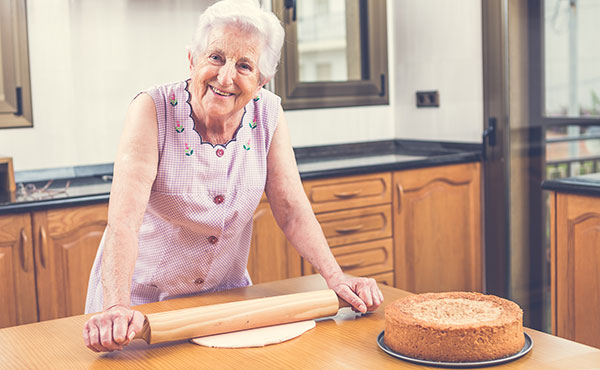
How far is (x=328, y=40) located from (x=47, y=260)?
6.25 feet

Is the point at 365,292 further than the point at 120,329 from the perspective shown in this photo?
Yes

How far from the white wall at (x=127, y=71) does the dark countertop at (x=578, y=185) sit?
46.0 inches

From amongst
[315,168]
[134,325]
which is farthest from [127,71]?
[134,325]

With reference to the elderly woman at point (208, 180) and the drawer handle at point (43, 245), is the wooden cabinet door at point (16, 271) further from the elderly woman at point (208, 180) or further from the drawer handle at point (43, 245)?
the elderly woman at point (208, 180)

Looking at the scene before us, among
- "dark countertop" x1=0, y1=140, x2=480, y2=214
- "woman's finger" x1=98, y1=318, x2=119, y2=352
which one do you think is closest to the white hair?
"woman's finger" x1=98, y1=318, x2=119, y2=352

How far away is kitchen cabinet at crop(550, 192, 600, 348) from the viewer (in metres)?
2.32

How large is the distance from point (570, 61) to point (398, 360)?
2307 mm

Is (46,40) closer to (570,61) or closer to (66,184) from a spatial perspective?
(66,184)

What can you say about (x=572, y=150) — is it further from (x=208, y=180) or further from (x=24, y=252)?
(x=24, y=252)

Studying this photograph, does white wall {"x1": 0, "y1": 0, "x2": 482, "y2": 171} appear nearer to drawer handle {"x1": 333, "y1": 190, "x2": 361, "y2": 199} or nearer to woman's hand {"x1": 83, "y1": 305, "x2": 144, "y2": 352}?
drawer handle {"x1": 333, "y1": 190, "x2": 361, "y2": 199}

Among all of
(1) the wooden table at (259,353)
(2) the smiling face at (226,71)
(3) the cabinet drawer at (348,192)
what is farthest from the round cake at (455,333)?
(3) the cabinet drawer at (348,192)

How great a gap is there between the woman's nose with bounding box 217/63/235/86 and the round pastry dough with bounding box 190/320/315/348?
48 cm

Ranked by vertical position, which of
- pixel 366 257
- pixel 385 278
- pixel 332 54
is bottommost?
pixel 385 278

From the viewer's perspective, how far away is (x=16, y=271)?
2.44 metres
